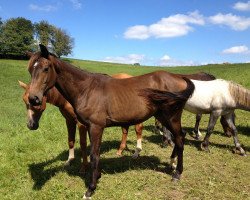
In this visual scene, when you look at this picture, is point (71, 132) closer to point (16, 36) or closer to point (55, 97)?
point (55, 97)

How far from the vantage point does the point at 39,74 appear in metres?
5.54

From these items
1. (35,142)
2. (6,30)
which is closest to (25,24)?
(6,30)

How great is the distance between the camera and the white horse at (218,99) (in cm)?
916

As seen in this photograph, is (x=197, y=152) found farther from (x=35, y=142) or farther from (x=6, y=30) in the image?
(x=6, y=30)

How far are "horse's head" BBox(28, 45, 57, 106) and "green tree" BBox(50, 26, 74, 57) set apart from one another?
82196 millimetres

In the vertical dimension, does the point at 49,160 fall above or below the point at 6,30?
below

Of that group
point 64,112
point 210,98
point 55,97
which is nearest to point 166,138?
point 210,98

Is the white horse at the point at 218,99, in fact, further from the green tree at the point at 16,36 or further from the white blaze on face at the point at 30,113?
the green tree at the point at 16,36

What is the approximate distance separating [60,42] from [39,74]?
83.9m

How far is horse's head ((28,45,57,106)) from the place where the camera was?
→ 5.47 metres

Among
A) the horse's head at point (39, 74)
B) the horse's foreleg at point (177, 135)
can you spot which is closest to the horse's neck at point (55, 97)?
the horse's head at point (39, 74)

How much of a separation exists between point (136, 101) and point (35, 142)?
485cm

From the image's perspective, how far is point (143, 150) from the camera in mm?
9453

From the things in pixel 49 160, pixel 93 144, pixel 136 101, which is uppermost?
pixel 136 101
